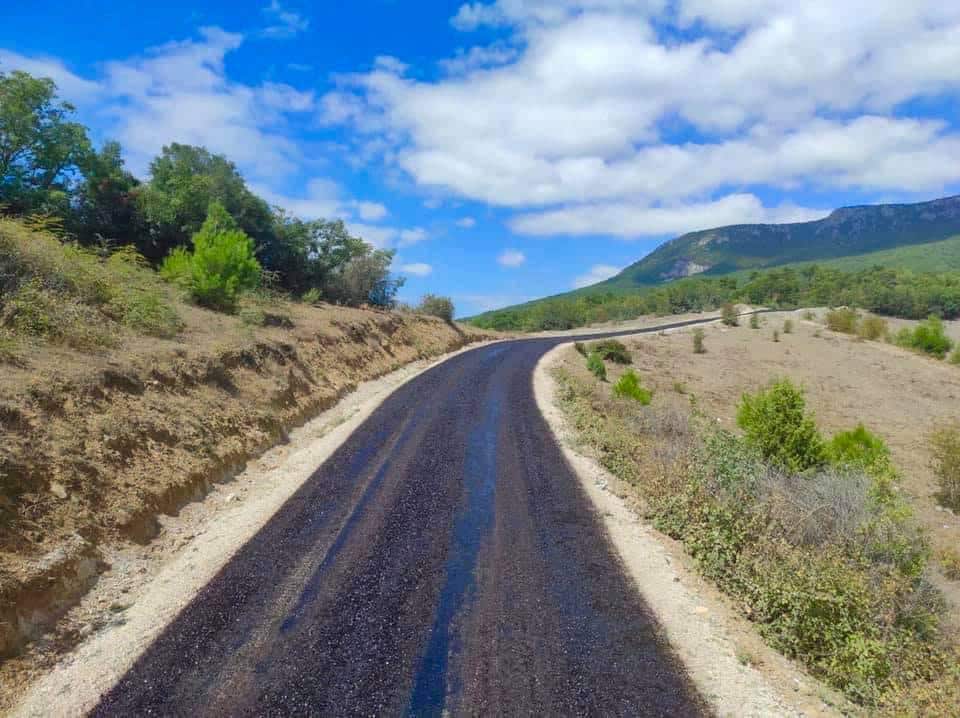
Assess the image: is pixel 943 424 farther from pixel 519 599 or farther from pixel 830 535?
pixel 519 599

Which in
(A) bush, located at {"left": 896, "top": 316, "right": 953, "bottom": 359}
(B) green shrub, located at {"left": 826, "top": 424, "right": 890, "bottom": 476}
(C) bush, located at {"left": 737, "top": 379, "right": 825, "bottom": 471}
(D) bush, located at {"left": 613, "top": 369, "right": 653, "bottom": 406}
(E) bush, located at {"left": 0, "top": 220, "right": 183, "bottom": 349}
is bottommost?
(A) bush, located at {"left": 896, "top": 316, "right": 953, "bottom": 359}

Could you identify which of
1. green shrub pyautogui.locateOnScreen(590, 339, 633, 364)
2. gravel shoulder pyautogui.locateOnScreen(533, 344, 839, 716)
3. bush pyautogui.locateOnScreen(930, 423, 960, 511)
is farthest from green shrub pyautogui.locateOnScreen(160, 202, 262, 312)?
bush pyautogui.locateOnScreen(930, 423, 960, 511)

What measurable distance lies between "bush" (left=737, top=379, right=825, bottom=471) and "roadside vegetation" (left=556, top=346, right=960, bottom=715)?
1.82 metres

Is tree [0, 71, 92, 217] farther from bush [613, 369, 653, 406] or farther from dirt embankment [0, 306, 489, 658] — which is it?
bush [613, 369, 653, 406]

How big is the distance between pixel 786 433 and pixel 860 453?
3737mm

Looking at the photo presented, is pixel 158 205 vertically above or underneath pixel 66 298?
A: above

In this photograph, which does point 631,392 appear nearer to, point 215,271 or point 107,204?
point 215,271

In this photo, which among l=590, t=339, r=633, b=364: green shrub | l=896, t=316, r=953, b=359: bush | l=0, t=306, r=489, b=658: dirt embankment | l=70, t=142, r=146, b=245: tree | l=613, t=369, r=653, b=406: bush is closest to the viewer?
l=0, t=306, r=489, b=658: dirt embankment

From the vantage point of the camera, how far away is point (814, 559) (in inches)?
263

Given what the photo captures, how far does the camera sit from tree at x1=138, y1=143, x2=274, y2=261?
26688 millimetres

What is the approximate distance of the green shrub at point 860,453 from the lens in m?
15.5

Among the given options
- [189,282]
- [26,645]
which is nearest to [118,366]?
[26,645]

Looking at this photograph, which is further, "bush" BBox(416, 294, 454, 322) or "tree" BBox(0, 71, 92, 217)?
"bush" BBox(416, 294, 454, 322)

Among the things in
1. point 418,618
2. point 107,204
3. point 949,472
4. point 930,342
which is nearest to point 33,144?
point 107,204
